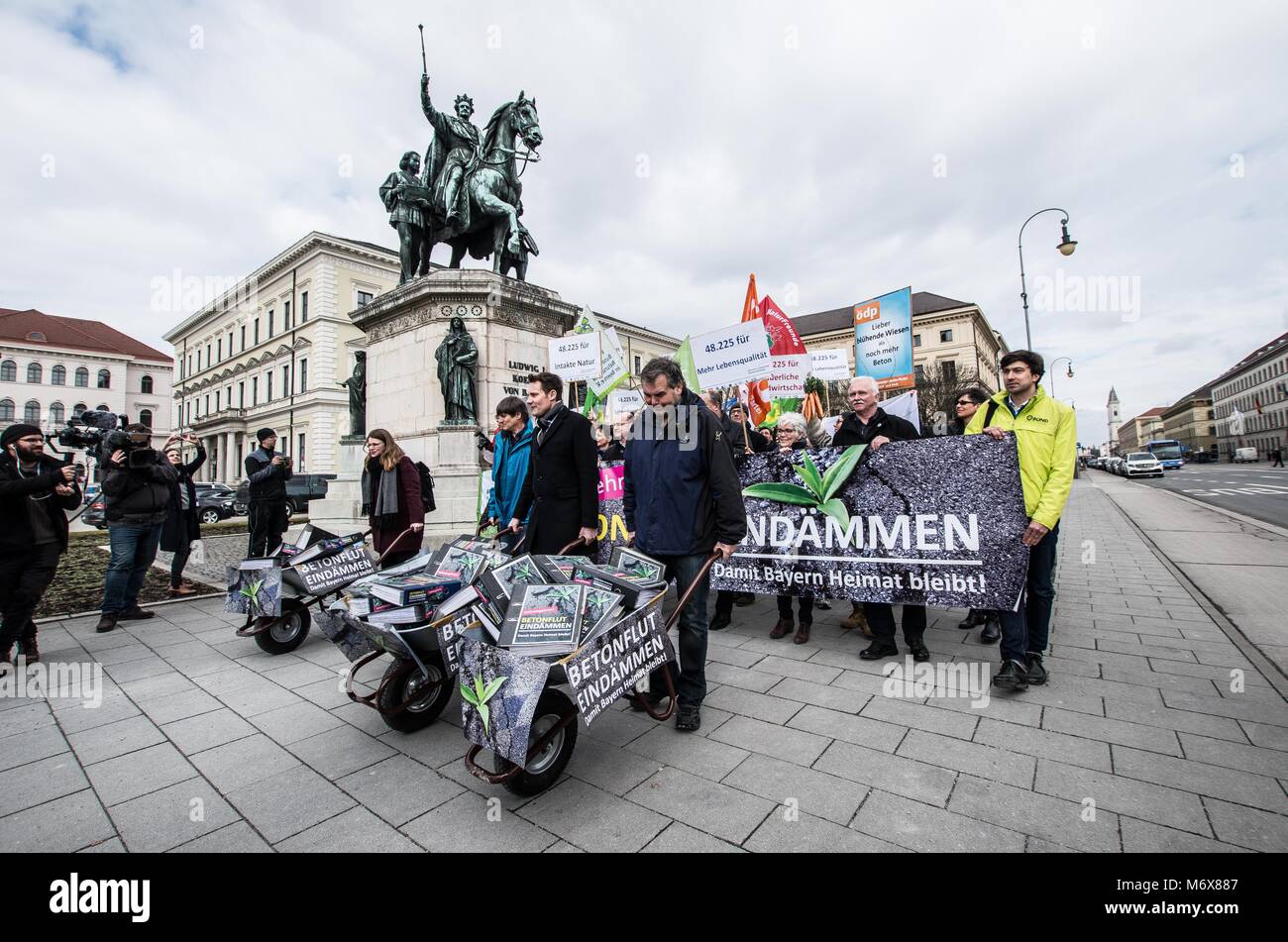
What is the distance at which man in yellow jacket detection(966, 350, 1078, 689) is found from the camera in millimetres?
3549

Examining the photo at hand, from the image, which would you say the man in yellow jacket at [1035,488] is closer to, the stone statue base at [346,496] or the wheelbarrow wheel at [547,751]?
the wheelbarrow wheel at [547,751]

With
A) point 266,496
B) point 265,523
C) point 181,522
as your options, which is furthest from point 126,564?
point 181,522

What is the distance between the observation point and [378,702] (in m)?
3.05

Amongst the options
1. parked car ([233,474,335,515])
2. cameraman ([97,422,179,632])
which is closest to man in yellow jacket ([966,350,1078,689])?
cameraman ([97,422,179,632])

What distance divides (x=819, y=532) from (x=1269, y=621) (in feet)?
13.0

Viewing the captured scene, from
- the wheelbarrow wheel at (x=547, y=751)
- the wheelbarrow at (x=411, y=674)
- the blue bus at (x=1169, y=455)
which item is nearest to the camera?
the wheelbarrow wheel at (x=547, y=751)

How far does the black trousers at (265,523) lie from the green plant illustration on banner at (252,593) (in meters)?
2.51

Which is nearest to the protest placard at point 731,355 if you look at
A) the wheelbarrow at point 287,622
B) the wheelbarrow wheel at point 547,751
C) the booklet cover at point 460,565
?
the wheelbarrow at point 287,622

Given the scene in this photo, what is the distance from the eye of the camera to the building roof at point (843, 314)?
63300 mm

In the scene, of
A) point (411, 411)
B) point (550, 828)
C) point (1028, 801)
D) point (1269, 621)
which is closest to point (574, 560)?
point (550, 828)

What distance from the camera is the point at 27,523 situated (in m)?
4.37

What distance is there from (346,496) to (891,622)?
37.0ft

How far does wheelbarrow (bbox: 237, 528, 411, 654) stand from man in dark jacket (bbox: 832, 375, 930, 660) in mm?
3797
